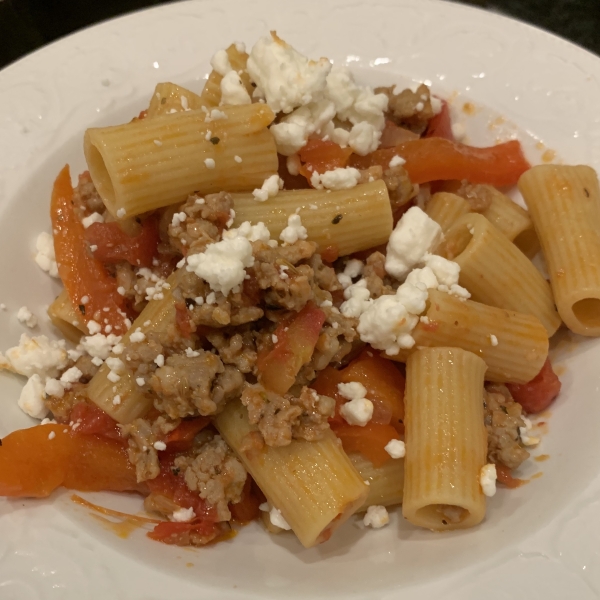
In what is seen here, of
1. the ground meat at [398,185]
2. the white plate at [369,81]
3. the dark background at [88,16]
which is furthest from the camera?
the dark background at [88,16]

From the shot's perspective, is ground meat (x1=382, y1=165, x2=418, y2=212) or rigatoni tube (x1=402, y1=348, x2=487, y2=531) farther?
ground meat (x1=382, y1=165, x2=418, y2=212)

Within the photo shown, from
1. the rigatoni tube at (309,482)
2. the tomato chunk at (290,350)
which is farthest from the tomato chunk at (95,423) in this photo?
the tomato chunk at (290,350)

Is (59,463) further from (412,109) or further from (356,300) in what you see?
(412,109)

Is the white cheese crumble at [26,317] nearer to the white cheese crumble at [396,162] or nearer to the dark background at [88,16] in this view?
the white cheese crumble at [396,162]

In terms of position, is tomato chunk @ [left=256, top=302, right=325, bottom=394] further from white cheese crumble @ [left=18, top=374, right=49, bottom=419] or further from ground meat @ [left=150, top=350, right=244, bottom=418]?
white cheese crumble @ [left=18, top=374, right=49, bottom=419]

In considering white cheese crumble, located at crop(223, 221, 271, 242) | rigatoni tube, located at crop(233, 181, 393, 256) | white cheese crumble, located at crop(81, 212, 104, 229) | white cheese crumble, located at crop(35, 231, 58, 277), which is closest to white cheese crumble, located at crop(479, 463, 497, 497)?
rigatoni tube, located at crop(233, 181, 393, 256)
